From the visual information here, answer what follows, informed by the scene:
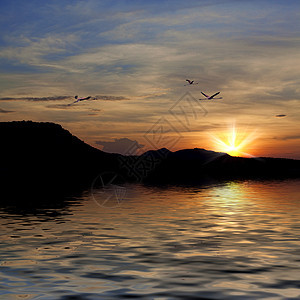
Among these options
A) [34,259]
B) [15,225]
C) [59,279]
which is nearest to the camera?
[59,279]

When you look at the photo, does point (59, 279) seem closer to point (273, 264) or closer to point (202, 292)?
point (202, 292)

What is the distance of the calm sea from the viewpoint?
19312 mm

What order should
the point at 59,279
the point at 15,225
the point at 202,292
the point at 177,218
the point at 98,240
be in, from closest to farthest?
the point at 202,292, the point at 59,279, the point at 98,240, the point at 15,225, the point at 177,218

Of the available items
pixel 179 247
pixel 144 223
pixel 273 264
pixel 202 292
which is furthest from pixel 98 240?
pixel 202 292

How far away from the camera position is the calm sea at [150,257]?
19.3 meters

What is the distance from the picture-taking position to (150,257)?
85.1 feet

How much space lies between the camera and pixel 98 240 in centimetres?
3219

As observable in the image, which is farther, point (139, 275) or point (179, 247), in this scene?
point (179, 247)

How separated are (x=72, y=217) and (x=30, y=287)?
27.7 meters

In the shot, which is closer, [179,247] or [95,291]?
[95,291]

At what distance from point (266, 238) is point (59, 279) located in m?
16.5

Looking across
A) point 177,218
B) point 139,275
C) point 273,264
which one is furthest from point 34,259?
point 177,218

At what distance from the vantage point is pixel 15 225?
1612 inches

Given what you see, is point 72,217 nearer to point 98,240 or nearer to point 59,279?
point 98,240
